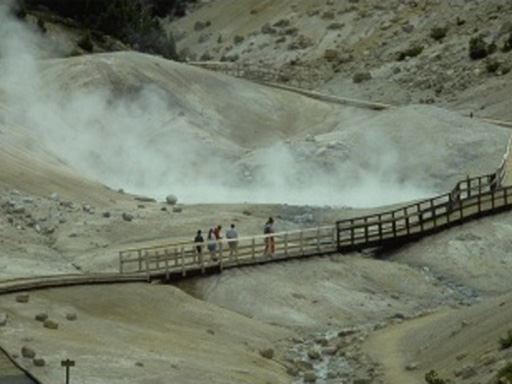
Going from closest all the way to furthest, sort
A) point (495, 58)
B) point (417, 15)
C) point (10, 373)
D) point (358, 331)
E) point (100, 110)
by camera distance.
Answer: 1. point (10, 373)
2. point (358, 331)
3. point (100, 110)
4. point (495, 58)
5. point (417, 15)

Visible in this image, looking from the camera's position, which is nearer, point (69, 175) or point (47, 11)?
point (69, 175)

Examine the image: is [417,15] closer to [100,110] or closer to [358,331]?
[100,110]

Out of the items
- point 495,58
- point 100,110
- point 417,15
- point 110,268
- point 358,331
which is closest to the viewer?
point 358,331

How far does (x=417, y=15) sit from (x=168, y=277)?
66810mm

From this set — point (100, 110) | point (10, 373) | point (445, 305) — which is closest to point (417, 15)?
point (100, 110)

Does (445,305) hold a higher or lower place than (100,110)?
lower

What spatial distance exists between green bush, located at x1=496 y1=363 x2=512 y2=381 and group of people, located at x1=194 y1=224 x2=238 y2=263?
19422 millimetres

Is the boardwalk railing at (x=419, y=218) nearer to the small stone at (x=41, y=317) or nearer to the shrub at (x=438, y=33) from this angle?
the small stone at (x=41, y=317)

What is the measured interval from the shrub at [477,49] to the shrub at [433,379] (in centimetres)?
6428

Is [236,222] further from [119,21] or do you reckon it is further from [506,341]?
[119,21]

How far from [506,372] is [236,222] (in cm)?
2786

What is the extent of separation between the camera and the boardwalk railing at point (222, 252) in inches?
2099

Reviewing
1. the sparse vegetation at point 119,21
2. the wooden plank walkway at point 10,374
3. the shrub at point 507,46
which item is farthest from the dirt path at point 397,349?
the sparse vegetation at point 119,21

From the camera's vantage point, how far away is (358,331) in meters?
51.4
